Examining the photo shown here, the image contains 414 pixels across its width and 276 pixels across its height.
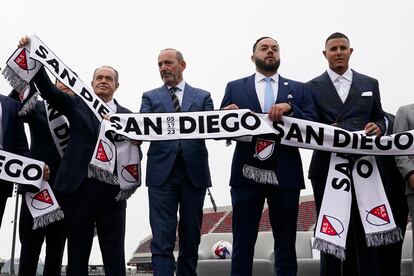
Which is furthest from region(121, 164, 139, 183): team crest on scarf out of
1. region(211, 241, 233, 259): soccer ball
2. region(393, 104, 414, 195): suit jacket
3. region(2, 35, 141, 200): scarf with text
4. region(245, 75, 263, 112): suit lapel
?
region(211, 241, 233, 259): soccer ball

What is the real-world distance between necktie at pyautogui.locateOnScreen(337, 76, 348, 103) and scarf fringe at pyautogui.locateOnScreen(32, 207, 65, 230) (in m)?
2.74

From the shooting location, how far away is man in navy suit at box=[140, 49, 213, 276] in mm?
5336

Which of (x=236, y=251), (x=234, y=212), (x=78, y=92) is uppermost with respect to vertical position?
(x=78, y=92)

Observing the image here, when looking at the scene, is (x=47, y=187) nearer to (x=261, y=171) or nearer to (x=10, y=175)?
(x=10, y=175)

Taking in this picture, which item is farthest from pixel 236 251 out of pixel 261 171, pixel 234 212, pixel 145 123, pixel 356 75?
pixel 356 75

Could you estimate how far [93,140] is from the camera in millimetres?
5832

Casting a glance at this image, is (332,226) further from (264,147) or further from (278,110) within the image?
(278,110)

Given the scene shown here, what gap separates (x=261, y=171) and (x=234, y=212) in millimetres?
440

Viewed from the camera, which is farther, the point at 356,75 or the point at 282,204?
the point at 356,75

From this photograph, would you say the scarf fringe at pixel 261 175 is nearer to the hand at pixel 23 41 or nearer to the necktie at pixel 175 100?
the necktie at pixel 175 100

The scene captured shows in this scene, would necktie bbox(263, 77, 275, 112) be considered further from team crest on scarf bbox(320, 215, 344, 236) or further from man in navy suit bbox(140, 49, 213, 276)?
team crest on scarf bbox(320, 215, 344, 236)

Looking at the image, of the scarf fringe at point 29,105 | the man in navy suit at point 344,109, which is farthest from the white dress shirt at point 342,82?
the scarf fringe at point 29,105

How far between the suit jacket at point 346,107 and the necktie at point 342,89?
38 millimetres

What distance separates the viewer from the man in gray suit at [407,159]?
205 inches
